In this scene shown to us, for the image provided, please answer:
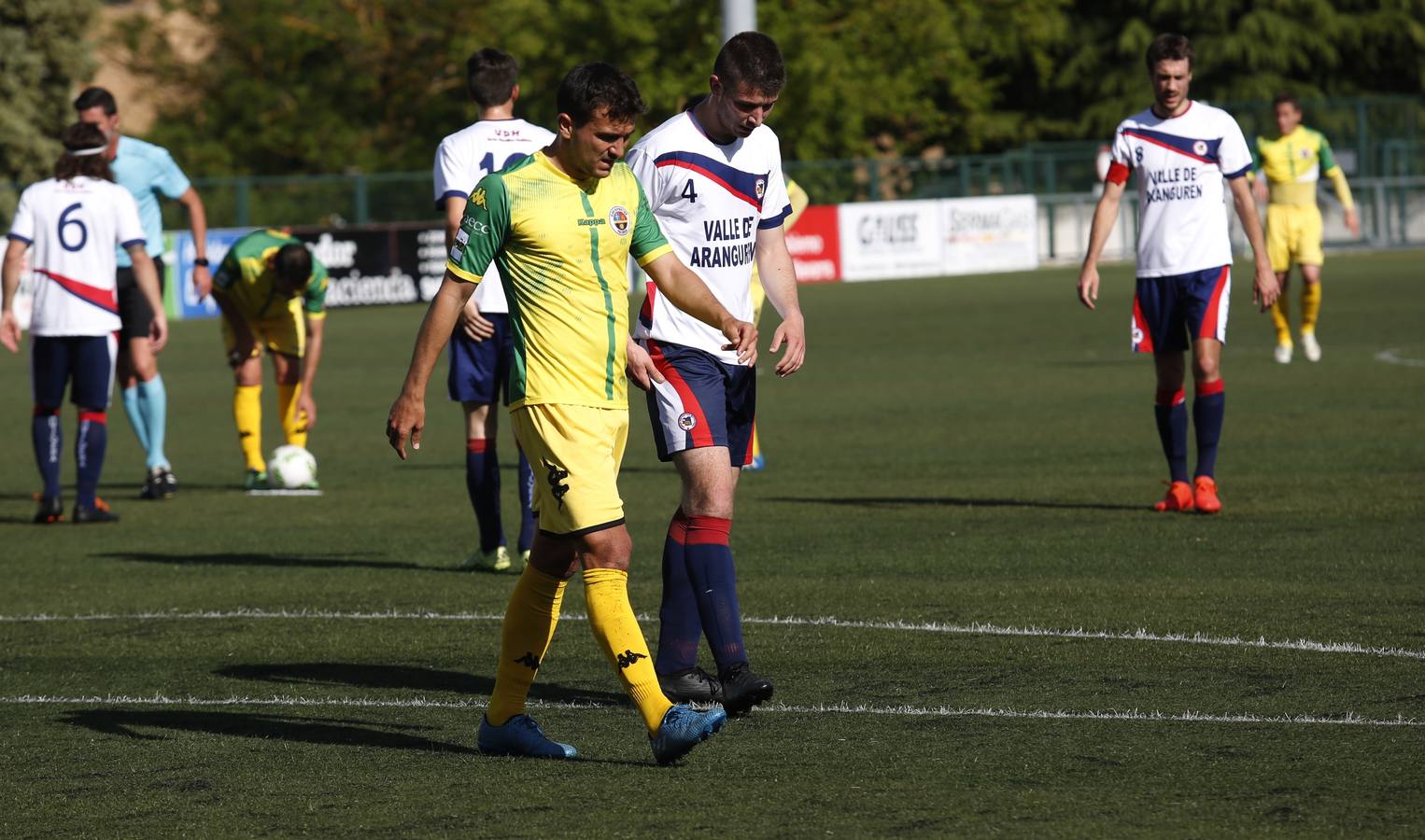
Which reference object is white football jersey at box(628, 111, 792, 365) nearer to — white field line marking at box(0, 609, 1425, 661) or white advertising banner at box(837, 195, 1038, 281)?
white field line marking at box(0, 609, 1425, 661)

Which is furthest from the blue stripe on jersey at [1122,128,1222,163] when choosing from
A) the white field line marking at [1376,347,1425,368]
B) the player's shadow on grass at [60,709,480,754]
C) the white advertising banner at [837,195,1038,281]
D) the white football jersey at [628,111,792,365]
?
the white advertising banner at [837,195,1038,281]

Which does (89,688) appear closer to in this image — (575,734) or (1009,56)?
(575,734)

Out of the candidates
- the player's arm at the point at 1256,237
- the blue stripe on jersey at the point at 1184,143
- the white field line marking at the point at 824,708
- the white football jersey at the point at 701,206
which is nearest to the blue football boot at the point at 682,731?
the white field line marking at the point at 824,708

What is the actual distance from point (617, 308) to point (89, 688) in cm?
250

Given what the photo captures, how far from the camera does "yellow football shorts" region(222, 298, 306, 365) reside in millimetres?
13172

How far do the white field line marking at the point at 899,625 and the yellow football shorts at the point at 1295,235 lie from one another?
12.6 meters

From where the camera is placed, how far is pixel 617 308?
586 cm

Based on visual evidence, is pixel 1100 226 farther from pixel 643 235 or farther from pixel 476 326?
pixel 643 235

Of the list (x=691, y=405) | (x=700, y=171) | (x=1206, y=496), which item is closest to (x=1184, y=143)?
(x=1206, y=496)

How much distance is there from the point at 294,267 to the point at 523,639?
679 centimetres

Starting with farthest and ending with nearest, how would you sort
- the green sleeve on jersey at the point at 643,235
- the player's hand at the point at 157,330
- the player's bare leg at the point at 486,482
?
the player's hand at the point at 157,330
the player's bare leg at the point at 486,482
the green sleeve on jersey at the point at 643,235

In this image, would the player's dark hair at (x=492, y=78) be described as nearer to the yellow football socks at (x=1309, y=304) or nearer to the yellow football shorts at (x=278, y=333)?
the yellow football shorts at (x=278, y=333)

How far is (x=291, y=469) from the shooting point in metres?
12.8

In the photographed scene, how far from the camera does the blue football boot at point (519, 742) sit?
5.81 meters
